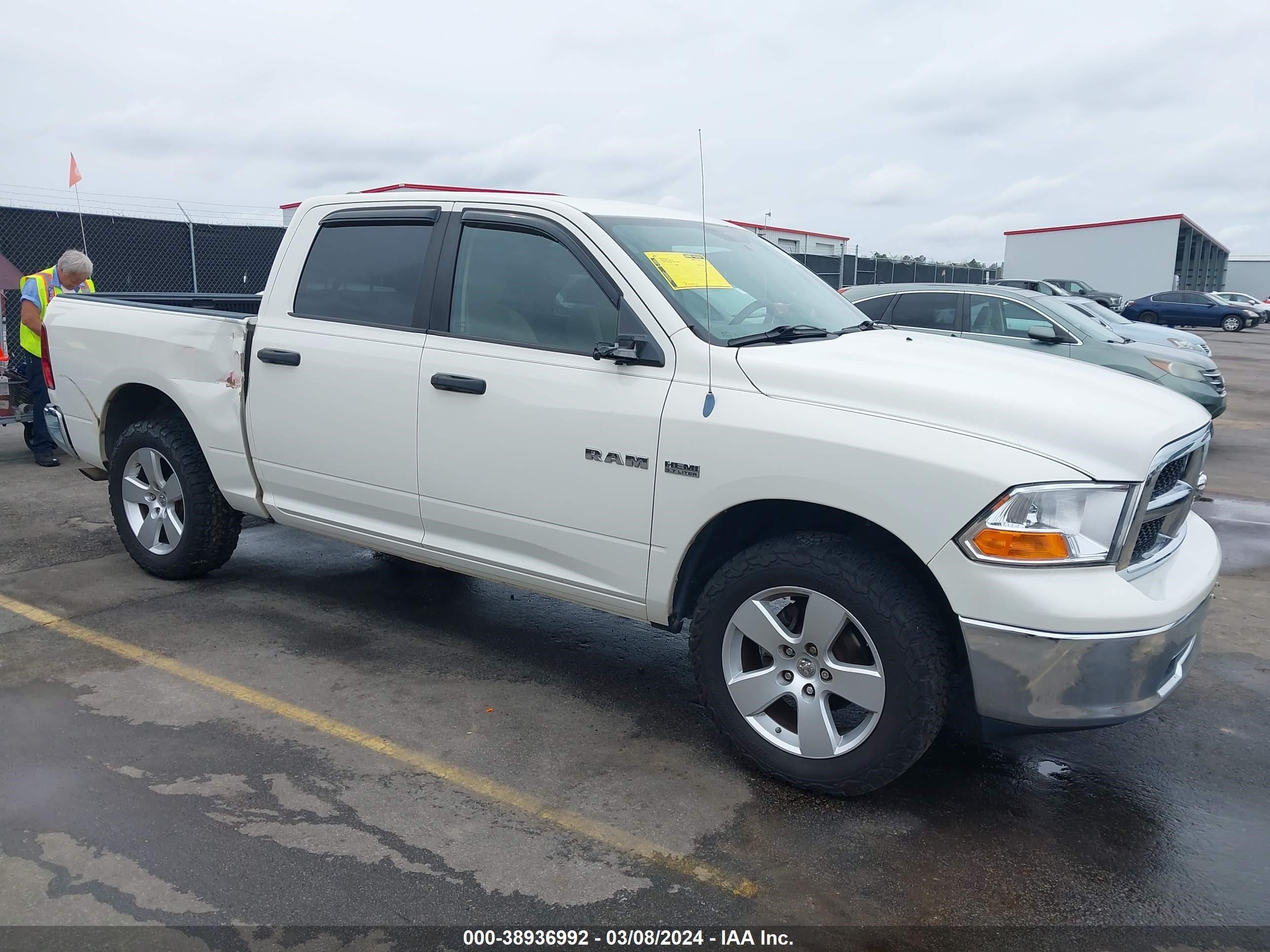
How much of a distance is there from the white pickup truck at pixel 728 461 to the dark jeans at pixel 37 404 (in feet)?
14.8

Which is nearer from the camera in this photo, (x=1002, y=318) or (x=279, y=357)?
(x=279, y=357)

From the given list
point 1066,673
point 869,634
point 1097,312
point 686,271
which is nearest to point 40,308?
point 686,271

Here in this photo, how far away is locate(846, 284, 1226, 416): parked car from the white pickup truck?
20.2ft

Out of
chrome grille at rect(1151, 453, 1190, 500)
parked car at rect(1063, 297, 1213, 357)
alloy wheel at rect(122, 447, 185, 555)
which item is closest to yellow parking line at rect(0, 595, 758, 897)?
alloy wheel at rect(122, 447, 185, 555)

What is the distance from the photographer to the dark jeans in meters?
8.87

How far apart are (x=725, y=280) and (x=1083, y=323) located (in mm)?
7816

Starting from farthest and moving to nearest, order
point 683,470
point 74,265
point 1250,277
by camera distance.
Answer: point 1250,277 < point 74,265 < point 683,470

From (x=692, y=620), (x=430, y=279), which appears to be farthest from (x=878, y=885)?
(x=430, y=279)

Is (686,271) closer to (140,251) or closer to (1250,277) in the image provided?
(140,251)

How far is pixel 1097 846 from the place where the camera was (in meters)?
3.24

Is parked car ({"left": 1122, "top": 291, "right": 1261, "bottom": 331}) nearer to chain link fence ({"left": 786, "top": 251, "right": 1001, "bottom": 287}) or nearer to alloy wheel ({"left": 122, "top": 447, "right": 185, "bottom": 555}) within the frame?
chain link fence ({"left": 786, "top": 251, "right": 1001, "bottom": 287})

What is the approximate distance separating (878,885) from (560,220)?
2.66 meters

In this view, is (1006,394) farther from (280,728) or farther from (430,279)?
(280,728)

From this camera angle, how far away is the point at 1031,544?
2.94 m
